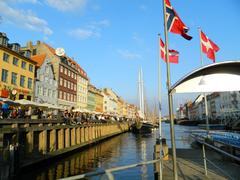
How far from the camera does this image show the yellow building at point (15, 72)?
38219mm

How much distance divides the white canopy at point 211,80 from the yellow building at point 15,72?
32.2 metres

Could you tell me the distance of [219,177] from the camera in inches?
344

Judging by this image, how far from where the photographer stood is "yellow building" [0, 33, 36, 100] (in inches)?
1505

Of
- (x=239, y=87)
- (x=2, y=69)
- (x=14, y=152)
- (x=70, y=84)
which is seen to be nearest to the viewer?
(x=239, y=87)

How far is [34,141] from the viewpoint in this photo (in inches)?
894

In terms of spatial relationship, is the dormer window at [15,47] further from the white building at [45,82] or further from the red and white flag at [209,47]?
the red and white flag at [209,47]

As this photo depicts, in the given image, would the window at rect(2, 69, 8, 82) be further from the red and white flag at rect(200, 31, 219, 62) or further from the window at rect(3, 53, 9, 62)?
the red and white flag at rect(200, 31, 219, 62)

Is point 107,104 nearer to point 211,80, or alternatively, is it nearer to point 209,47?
point 209,47

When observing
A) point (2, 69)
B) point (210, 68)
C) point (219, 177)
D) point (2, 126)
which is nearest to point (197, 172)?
point (219, 177)

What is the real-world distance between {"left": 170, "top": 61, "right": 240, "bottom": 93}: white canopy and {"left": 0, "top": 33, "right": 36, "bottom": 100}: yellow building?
32157mm

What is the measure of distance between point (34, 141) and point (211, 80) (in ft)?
61.5

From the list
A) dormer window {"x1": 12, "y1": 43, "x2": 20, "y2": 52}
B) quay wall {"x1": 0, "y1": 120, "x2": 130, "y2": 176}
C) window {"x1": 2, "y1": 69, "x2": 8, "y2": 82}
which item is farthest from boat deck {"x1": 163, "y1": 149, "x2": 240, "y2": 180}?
dormer window {"x1": 12, "y1": 43, "x2": 20, "y2": 52}

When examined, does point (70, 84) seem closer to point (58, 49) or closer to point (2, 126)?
point (58, 49)

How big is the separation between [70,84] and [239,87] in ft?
200
